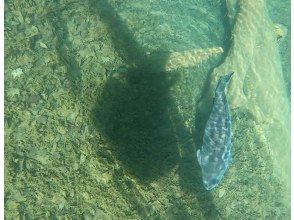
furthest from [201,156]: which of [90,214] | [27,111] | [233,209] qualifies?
[27,111]

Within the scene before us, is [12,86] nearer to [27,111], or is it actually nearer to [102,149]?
[27,111]

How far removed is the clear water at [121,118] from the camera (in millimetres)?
4836

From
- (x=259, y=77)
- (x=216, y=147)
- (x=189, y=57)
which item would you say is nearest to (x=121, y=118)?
(x=216, y=147)

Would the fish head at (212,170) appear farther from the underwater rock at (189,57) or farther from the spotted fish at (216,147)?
the underwater rock at (189,57)

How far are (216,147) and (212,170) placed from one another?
13.5 inches

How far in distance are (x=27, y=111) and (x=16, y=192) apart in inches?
44.7

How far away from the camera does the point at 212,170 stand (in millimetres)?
5027

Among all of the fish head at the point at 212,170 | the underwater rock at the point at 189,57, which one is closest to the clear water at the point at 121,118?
the underwater rock at the point at 189,57

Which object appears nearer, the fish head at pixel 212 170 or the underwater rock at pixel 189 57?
the fish head at pixel 212 170

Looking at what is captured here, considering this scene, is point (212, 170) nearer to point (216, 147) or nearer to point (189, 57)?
point (216, 147)

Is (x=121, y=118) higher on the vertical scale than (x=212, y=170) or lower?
higher

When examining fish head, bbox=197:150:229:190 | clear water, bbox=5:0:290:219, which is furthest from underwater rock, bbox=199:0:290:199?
fish head, bbox=197:150:229:190

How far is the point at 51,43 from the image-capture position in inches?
213

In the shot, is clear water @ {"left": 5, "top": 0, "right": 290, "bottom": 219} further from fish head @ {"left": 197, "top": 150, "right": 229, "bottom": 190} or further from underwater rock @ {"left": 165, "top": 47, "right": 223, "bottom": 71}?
fish head @ {"left": 197, "top": 150, "right": 229, "bottom": 190}
